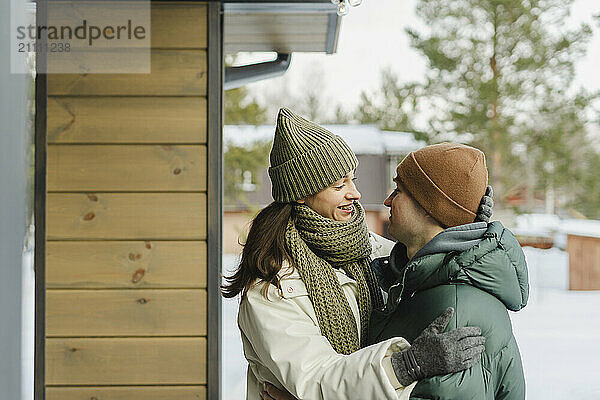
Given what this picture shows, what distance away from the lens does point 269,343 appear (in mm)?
1471

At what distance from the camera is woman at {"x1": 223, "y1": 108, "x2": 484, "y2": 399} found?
55.1 inches

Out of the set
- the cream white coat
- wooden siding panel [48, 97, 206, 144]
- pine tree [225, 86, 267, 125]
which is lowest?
the cream white coat

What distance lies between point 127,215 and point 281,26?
903 millimetres

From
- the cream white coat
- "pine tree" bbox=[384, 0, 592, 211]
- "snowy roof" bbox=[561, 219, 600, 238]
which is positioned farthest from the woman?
"pine tree" bbox=[384, 0, 592, 211]

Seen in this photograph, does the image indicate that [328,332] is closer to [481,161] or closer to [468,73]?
[481,161]

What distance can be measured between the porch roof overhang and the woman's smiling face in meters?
1.03

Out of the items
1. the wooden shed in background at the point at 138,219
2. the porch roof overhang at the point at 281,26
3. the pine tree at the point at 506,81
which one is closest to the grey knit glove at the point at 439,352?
the wooden shed in background at the point at 138,219

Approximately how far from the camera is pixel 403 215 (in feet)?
5.04

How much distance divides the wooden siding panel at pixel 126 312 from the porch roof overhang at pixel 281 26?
94 cm

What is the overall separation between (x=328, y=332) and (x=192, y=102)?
48.3 inches

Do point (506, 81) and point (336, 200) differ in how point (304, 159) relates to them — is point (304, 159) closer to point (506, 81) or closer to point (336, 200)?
point (336, 200)

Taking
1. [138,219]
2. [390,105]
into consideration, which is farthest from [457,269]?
[390,105]

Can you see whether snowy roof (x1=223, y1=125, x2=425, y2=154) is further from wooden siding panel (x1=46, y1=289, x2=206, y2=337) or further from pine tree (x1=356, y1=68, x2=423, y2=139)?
wooden siding panel (x1=46, y1=289, x2=206, y2=337)

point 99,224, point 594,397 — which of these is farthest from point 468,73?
point 99,224
